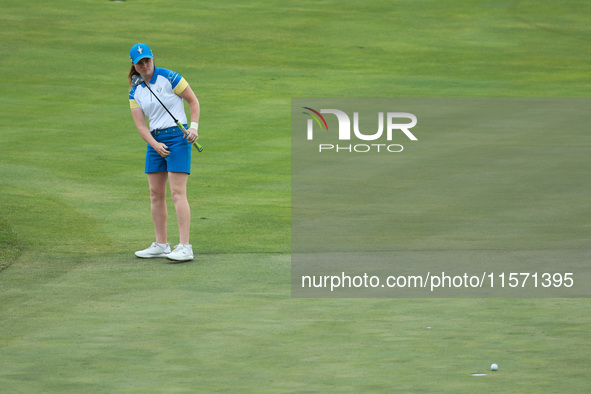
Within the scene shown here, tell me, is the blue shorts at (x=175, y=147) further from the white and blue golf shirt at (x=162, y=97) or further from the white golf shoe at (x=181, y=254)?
the white golf shoe at (x=181, y=254)

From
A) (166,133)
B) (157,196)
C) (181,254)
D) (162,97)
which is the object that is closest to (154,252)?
(181,254)

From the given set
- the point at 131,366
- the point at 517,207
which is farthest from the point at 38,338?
the point at 517,207

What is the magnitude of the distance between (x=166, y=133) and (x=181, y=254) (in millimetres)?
1082

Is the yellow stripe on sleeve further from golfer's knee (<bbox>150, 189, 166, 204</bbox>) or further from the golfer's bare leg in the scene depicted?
golfer's knee (<bbox>150, 189, 166, 204</bbox>)

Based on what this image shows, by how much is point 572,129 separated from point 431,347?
1257cm

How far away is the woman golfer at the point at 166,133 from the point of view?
9.15 m

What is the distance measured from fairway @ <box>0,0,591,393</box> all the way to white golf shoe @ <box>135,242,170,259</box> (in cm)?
9

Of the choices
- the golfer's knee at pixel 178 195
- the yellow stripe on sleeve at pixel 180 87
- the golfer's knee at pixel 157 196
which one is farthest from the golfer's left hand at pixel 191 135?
the golfer's knee at pixel 157 196

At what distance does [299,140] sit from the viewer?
1745cm

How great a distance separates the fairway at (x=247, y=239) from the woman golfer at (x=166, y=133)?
22 cm

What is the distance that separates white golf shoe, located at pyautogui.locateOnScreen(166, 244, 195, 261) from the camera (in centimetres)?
916

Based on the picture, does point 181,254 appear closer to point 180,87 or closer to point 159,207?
point 159,207

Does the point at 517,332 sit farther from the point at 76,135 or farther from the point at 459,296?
the point at 76,135

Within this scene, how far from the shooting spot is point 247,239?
10.2m
